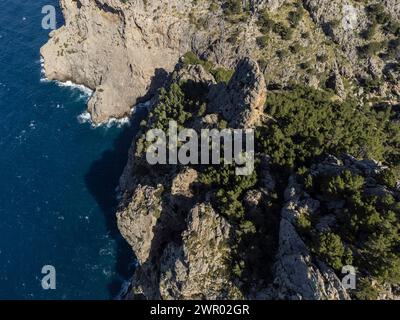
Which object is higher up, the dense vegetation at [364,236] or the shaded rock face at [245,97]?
the shaded rock face at [245,97]

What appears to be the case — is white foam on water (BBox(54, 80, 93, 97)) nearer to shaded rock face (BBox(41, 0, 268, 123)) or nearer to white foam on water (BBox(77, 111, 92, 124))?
shaded rock face (BBox(41, 0, 268, 123))

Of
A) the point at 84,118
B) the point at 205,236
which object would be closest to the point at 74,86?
the point at 84,118

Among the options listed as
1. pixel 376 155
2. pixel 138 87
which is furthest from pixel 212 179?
pixel 138 87

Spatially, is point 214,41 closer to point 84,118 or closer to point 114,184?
point 84,118

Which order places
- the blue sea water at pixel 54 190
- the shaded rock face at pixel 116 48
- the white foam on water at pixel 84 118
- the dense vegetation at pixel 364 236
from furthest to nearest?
the white foam on water at pixel 84 118, the shaded rock face at pixel 116 48, the blue sea water at pixel 54 190, the dense vegetation at pixel 364 236

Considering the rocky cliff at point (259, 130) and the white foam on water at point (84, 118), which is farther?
the white foam on water at point (84, 118)

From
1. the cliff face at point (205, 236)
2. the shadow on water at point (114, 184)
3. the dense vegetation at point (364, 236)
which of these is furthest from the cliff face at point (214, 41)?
the dense vegetation at point (364, 236)

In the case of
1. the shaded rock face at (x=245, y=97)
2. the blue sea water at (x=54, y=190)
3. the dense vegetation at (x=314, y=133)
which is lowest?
the blue sea water at (x=54, y=190)

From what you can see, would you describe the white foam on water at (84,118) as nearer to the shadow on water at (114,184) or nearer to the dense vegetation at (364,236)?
the shadow on water at (114,184)
